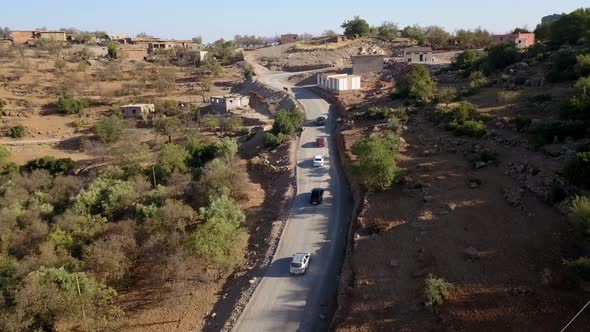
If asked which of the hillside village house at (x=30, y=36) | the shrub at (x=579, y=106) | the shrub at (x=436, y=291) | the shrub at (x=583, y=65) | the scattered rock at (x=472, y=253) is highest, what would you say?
the hillside village house at (x=30, y=36)

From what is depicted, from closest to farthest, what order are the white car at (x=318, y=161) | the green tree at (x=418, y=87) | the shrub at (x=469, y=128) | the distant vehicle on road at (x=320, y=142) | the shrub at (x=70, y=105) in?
the shrub at (x=469, y=128) → the white car at (x=318, y=161) → the distant vehicle on road at (x=320, y=142) → the green tree at (x=418, y=87) → the shrub at (x=70, y=105)

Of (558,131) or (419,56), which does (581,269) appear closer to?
(558,131)

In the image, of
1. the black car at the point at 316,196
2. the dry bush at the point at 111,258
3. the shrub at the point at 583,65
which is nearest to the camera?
the dry bush at the point at 111,258

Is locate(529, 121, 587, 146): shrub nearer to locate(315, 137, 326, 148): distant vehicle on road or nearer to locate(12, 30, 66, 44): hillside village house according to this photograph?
locate(315, 137, 326, 148): distant vehicle on road

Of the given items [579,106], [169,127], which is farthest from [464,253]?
[169,127]

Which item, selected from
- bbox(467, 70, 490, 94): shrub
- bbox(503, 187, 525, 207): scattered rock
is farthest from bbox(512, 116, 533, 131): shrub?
bbox(467, 70, 490, 94): shrub

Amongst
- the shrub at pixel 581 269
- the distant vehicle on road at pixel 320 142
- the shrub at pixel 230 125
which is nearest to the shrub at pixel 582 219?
the shrub at pixel 581 269

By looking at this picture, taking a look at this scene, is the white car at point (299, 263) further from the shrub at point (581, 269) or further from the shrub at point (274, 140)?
the shrub at point (274, 140)

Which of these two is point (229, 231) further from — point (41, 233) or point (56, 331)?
point (41, 233)

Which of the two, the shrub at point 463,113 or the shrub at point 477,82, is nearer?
the shrub at point 463,113
